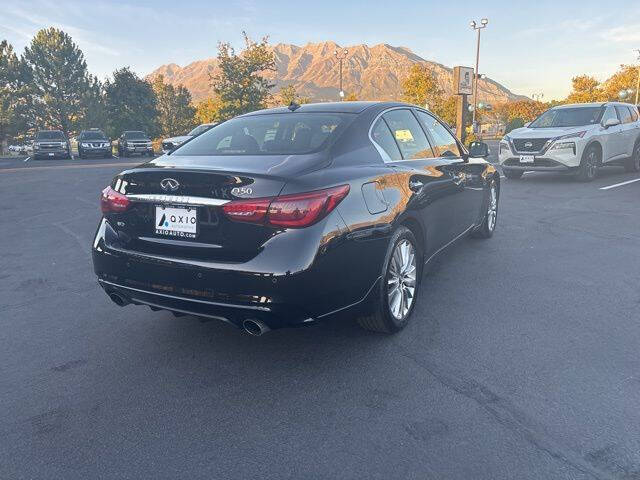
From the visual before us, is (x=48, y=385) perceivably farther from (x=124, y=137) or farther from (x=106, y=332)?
(x=124, y=137)

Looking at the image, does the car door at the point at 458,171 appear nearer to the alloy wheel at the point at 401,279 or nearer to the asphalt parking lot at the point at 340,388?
the asphalt parking lot at the point at 340,388

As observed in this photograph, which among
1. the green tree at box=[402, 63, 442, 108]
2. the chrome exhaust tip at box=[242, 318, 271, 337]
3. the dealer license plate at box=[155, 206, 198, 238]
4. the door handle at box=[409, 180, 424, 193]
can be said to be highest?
the green tree at box=[402, 63, 442, 108]

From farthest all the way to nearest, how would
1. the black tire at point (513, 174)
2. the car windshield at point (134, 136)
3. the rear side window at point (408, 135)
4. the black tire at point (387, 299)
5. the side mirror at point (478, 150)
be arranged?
the car windshield at point (134, 136), the black tire at point (513, 174), the side mirror at point (478, 150), the rear side window at point (408, 135), the black tire at point (387, 299)

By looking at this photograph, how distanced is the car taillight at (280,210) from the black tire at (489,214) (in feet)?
11.9

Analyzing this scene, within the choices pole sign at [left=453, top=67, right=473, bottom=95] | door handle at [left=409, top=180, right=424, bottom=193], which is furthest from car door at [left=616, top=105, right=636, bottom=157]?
door handle at [left=409, top=180, right=424, bottom=193]

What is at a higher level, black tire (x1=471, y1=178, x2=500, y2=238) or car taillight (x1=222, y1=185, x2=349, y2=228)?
car taillight (x1=222, y1=185, x2=349, y2=228)

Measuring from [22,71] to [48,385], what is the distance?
7127 cm

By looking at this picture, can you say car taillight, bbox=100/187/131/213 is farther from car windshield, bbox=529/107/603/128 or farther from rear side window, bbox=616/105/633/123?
rear side window, bbox=616/105/633/123

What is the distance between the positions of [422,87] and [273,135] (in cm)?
3781

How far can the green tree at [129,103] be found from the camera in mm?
51312

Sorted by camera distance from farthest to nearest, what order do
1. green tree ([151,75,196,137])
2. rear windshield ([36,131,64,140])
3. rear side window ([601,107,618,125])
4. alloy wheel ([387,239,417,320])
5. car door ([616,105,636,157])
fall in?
green tree ([151,75,196,137])
rear windshield ([36,131,64,140])
car door ([616,105,636,157])
rear side window ([601,107,618,125])
alloy wheel ([387,239,417,320])

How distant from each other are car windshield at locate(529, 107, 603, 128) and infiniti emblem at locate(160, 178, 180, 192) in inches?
441

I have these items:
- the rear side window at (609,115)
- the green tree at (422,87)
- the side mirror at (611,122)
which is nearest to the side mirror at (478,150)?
the side mirror at (611,122)

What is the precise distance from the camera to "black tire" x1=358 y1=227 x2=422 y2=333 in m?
3.30
